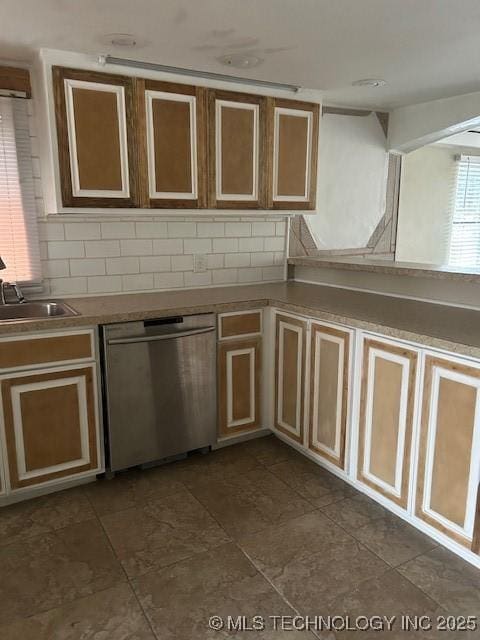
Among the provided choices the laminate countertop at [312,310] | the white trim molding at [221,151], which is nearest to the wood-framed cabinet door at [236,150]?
the white trim molding at [221,151]

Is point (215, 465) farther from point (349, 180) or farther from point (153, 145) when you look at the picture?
point (349, 180)

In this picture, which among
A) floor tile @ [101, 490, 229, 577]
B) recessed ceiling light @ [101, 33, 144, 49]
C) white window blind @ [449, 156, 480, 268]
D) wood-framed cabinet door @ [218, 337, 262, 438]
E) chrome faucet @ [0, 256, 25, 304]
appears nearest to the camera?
floor tile @ [101, 490, 229, 577]

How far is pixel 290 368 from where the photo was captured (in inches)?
110

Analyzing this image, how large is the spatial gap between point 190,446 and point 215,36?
81.9 inches

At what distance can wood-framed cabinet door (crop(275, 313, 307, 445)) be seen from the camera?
8.84 feet

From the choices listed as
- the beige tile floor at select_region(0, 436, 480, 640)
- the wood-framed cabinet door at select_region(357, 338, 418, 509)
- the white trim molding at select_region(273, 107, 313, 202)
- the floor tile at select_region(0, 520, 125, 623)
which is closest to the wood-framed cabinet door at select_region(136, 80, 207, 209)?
the white trim molding at select_region(273, 107, 313, 202)

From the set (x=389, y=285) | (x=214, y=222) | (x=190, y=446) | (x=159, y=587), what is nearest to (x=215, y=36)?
(x=214, y=222)

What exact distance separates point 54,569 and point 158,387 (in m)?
0.96

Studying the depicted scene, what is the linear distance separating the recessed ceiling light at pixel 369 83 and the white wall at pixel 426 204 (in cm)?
126

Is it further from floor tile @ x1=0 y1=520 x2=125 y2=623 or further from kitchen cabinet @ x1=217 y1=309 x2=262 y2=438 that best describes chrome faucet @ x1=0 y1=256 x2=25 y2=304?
floor tile @ x1=0 y1=520 x2=125 y2=623

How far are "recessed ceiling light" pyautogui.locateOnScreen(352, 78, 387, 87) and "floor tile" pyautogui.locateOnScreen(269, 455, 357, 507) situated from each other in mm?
2279

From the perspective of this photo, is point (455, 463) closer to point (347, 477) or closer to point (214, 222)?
point (347, 477)

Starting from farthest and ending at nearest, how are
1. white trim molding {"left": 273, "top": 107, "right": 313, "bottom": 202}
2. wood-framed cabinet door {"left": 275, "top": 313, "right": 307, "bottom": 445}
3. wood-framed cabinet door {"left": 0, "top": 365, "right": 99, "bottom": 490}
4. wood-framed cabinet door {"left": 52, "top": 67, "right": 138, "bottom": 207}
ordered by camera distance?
white trim molding {"left": 273, "top": 107, "right": 313, "bottom": 202} → wood-framed cabinet door {"left": 275, "top": 313, "right": 307, "bottom": 445} → wood-framed cabinet door {"left": 52, "top": 67, "right": 138, "bottom": 207} → wood-framed cabinet door {"left": 0, "top": 365, "right": 99, "bottom": 490}

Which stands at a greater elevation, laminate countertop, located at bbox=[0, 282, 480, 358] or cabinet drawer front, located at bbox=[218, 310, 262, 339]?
laminate countertop, located at bbox=[0, 282, 480, 358]
